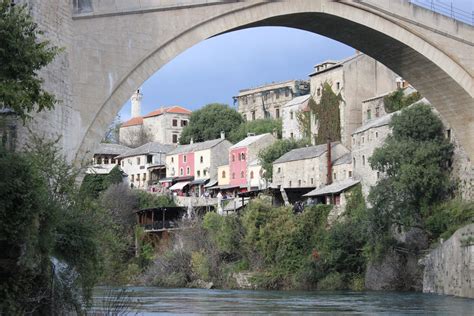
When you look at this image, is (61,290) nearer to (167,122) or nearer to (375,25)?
(375,25)

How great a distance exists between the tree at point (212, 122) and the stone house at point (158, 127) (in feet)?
28.2

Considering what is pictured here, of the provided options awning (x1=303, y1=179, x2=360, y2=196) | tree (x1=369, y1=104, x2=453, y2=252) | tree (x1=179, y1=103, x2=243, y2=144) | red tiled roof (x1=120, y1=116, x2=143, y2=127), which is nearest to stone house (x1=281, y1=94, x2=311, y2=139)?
tree (x1=179, y1=103, x2=243, y2=144)

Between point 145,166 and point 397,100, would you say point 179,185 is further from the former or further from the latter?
point 397,100

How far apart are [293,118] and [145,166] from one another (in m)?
16.1

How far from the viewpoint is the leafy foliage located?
161 feet

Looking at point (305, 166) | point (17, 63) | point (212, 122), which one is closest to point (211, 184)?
point (212, 122)

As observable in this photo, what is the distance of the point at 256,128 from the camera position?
73.8m

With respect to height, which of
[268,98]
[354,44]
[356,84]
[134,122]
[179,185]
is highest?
[134,122]

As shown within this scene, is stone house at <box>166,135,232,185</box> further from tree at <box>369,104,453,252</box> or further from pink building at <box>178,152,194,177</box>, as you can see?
tree at <box>369,104,453,252</box>

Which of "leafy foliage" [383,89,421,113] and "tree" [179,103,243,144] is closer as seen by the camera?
"leafy foliage" [383,89,421,113]

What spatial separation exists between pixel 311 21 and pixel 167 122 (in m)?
69.4

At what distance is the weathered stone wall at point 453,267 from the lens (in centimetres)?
2678

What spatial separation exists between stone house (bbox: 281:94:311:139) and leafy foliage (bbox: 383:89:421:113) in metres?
12.5

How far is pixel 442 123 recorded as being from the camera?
37.8m
